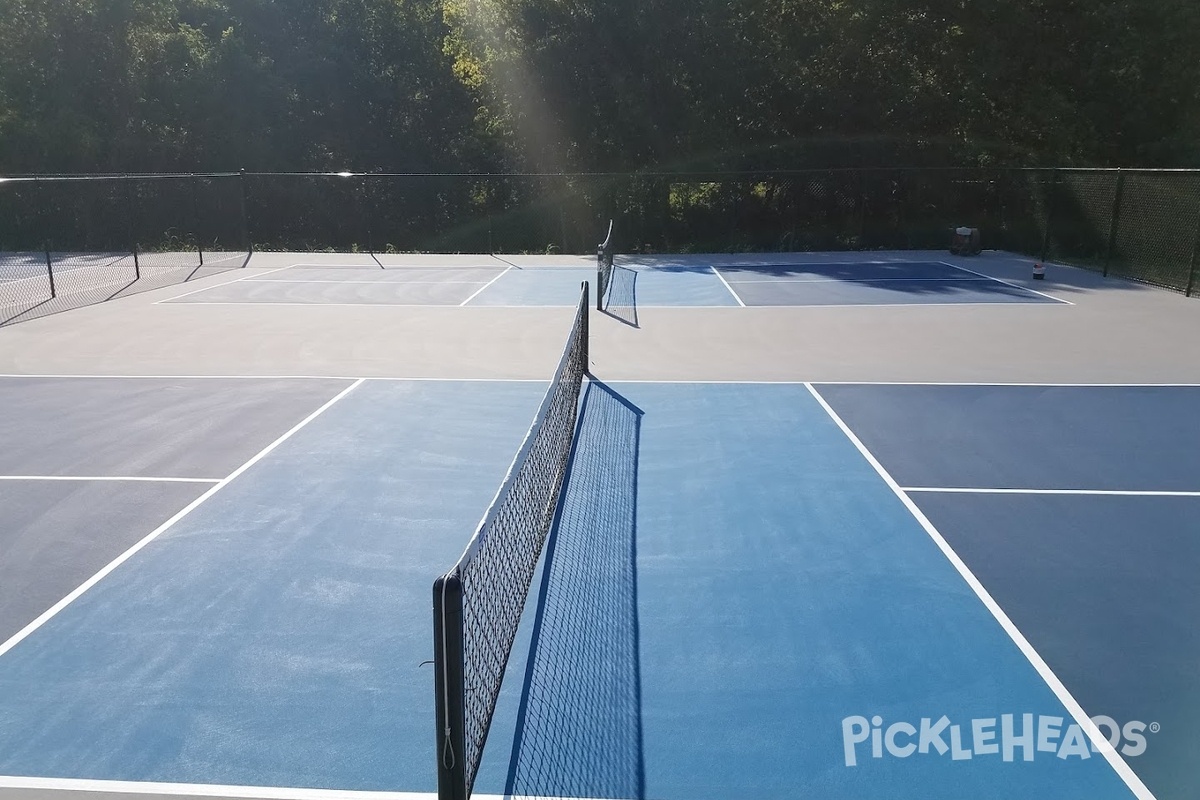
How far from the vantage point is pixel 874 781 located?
405 centimetres

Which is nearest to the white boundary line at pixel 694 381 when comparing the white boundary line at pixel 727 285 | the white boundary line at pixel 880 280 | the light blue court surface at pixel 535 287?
the white boundary line at pixel 727 285

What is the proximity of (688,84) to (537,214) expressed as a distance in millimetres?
5861

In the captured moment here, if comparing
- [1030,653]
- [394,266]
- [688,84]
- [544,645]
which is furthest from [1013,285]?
[544,645]

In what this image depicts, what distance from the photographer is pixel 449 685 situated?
337 centimetres

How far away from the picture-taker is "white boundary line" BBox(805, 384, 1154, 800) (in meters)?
4.10

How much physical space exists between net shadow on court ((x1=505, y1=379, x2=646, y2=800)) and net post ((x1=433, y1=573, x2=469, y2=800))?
63cm

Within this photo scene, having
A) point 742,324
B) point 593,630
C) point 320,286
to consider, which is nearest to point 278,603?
point 593,630

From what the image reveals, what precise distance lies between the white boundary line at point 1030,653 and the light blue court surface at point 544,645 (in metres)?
A: 0.06

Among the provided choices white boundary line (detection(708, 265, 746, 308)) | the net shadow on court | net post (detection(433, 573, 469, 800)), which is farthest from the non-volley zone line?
white boundary line (detection(708, 265, 746, 308))

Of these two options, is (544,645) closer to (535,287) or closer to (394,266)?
(535,287)

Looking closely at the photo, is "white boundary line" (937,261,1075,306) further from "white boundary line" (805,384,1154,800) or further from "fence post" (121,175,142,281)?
"fence post" (121,175,142,281)

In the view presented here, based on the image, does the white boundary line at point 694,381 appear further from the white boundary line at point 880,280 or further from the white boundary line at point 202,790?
the white boundary line at point 880,280

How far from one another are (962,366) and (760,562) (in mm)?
6532

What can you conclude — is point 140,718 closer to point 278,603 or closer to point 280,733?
point 280,733
